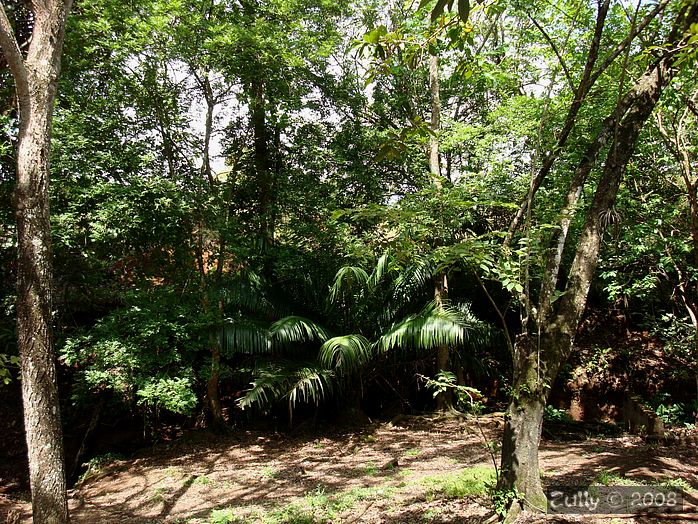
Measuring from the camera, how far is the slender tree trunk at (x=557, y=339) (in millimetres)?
3125

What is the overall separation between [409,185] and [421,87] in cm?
178

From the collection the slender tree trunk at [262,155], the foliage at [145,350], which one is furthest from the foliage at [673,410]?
the foliage at [145,350]

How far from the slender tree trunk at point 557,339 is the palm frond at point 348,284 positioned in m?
3.87

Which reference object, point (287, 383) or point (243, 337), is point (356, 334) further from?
point (243, 337)

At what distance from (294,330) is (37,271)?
343 cm

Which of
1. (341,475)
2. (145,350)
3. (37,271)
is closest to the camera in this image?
(37,271)

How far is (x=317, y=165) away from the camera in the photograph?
8375 mm

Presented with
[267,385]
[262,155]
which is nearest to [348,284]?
[267,385]

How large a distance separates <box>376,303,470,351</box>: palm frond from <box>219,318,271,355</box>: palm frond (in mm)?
1579

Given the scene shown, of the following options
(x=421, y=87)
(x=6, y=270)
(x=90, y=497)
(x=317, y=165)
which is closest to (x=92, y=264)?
(x=6, y=270)

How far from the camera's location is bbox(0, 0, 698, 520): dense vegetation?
6.20 metres

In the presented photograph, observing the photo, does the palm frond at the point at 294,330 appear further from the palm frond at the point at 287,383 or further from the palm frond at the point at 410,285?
the palm frond at the point at 410,285

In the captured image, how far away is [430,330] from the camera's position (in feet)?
21.4

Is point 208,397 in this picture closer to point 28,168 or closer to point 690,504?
point 28,168
